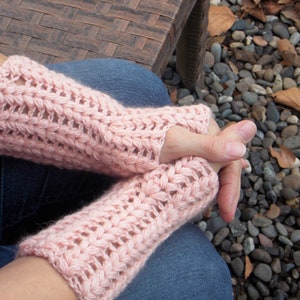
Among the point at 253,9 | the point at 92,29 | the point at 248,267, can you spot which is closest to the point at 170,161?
the point at 92,29

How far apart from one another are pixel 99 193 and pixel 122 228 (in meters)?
0.18

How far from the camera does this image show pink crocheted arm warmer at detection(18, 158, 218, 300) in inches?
25.1

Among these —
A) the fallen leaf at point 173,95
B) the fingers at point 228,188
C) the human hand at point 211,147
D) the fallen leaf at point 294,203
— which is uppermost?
the human hand at point 211,147

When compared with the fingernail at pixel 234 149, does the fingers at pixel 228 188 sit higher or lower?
lower

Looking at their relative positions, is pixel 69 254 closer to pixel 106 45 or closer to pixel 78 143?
pixel 78 143

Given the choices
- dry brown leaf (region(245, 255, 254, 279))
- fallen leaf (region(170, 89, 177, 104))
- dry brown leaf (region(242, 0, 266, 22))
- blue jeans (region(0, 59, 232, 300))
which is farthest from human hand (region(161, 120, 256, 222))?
dry brown leaf (region(242, 0, 266, 22))

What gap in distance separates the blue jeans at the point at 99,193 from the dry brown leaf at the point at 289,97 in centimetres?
68

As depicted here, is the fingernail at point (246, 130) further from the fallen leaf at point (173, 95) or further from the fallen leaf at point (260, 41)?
the fallen leaf at point (260, 41)

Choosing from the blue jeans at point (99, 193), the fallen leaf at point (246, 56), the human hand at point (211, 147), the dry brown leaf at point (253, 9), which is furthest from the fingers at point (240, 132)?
the dry brown leaf at point (253, 9)

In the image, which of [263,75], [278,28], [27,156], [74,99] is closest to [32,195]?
[27,156]

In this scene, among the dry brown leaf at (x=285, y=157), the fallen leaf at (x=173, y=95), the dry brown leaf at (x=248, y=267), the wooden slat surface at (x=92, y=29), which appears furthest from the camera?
the fallen leaf at (x=173, y=95)

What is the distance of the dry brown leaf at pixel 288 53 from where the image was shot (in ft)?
5.19

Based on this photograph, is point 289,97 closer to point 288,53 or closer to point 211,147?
point 288,53

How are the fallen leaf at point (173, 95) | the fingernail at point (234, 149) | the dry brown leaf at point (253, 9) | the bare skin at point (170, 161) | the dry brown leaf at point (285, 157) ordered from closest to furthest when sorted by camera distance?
the bare skin at point (170, 161)
the fingernail at point (234, 149)
the dry brown leaf at point (285, 157)
the fallen leaf at point (173, 95)
the dry brown leaf at point (253, 9)
